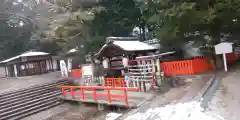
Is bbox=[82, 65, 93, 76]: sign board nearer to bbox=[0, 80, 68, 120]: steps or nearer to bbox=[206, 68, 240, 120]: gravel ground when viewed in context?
bbox=[0, 80, 68, 120]: steps

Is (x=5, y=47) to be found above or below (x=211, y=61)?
above

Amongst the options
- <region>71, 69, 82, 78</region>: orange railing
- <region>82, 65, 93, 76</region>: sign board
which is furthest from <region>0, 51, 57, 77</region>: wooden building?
<region>82, 65, 93, 76</region>: sign board

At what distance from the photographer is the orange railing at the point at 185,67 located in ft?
34.9

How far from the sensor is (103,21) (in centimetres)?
1980

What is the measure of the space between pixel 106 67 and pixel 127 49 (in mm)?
2985

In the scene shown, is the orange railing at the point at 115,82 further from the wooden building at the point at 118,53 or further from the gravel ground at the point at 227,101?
the gravel ground at the point at 227,101

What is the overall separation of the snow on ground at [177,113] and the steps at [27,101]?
805cm

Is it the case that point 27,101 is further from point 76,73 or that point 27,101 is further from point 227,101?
point 227,101

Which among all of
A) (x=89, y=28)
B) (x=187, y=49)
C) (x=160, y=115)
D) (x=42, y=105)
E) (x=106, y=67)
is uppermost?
(x=89, y=28)

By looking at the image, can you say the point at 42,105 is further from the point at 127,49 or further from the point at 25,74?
the point at 25,74

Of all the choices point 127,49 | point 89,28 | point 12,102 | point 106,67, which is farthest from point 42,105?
point 89,28

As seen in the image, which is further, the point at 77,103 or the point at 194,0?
the point at 77,103

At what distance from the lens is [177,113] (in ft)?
19.4

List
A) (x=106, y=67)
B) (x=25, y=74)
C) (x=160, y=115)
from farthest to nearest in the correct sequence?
(x=25, y=74), (x=106, y=67), (x=160, y=115)
